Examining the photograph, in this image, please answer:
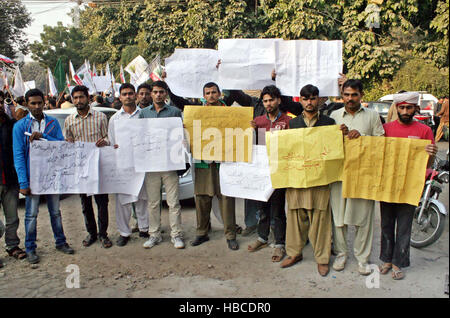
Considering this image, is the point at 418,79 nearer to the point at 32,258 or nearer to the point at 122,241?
the point at 122,241

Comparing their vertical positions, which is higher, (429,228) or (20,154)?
(20,154)

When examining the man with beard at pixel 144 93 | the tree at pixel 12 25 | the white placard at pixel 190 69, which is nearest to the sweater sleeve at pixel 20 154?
the man with beard at pixel 144 93

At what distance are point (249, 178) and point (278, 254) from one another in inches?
35.6

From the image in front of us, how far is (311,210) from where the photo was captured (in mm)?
3992

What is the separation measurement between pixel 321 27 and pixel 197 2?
570 centimetres

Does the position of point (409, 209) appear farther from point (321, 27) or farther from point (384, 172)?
point (321, 27)

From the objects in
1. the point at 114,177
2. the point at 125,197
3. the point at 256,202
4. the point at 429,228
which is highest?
the point at 114,177

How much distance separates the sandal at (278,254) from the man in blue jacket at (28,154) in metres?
2.40

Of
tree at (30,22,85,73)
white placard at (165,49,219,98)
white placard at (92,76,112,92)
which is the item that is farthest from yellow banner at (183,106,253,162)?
tree at (30,22,85,73)

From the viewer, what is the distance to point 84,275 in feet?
13.1

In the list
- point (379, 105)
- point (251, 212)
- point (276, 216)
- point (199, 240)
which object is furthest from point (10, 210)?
point (379, 105)

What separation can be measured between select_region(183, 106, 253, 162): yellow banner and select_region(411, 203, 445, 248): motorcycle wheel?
7.27 ft

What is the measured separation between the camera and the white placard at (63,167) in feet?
14.3

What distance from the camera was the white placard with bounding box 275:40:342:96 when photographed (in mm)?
4172
